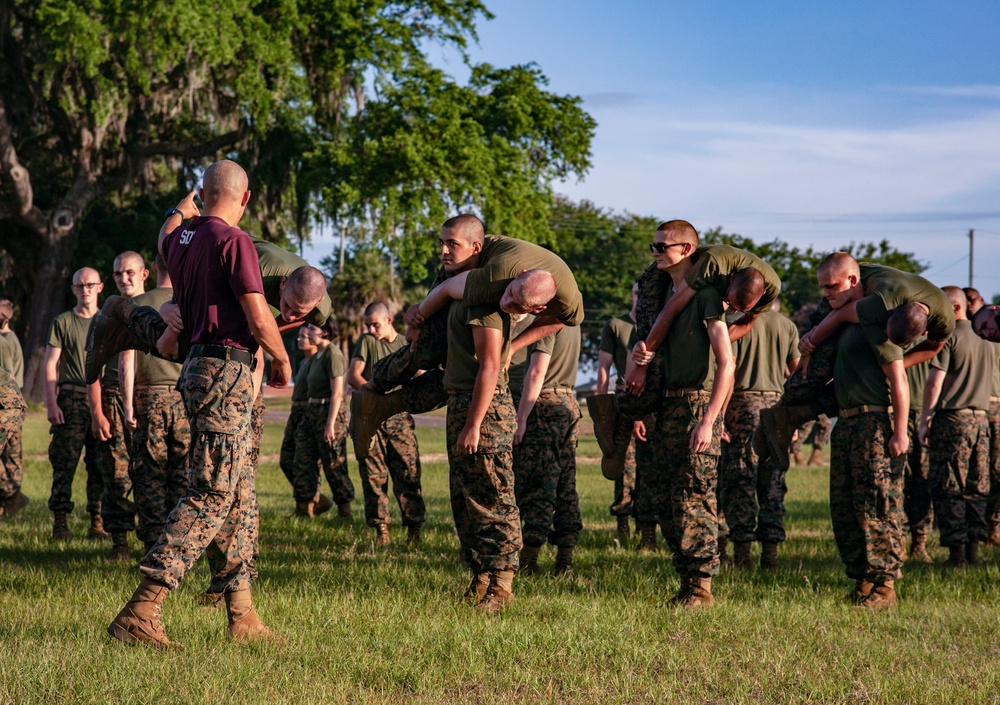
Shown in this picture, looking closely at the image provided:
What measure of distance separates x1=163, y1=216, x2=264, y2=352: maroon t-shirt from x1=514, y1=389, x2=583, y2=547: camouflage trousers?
3172mm

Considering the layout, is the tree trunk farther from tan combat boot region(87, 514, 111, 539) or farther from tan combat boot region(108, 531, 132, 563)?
tan combat boot region(108, 531, 132, 563)

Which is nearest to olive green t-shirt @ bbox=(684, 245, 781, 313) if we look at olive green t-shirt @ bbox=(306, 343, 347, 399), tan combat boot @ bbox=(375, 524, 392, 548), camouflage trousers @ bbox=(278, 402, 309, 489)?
tan combat boot @ bbox=(375, 524, 392, 548)

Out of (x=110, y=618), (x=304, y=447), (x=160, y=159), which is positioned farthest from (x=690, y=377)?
(x=160, y=159)

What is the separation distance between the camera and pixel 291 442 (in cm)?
1235

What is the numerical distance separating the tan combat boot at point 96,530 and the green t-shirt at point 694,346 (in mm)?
5475

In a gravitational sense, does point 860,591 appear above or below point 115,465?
below

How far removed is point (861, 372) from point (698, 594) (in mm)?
1832

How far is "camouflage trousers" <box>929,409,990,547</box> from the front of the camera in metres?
9.44

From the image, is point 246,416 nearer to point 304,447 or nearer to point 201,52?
point 304,447

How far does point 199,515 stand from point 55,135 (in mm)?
28754

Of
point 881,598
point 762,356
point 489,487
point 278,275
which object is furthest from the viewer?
point 762,356

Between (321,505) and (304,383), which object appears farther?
(304,383)

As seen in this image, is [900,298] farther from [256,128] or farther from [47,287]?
[47,287]

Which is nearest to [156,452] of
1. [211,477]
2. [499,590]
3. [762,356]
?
[211,477]
